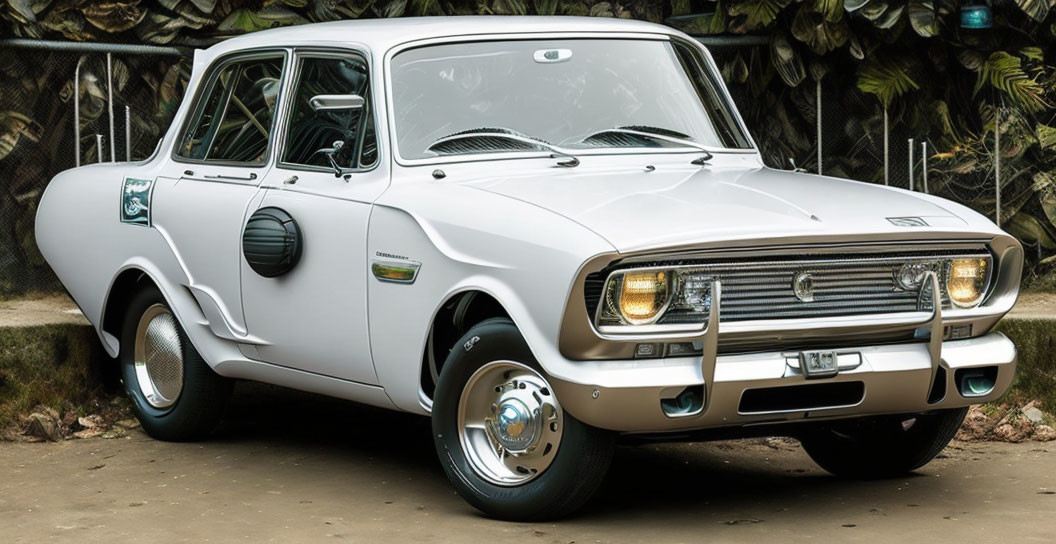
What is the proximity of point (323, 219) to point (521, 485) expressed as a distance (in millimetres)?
1522

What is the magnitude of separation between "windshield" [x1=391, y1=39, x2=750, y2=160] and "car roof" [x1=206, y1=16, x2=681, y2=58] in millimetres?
68

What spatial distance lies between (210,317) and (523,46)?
183cm

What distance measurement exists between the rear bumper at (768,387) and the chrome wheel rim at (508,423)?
Answer: 27cm

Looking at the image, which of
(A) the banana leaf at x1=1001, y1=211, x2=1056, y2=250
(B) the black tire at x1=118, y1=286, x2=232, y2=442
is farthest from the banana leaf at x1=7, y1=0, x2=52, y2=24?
(A) the banana leaf at x1=1001, y1=211, x2=1056, y2=250

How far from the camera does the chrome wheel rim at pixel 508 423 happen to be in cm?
626

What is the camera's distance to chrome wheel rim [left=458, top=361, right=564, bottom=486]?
20.5ft

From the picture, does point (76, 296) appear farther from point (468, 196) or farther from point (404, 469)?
point (468, 196)

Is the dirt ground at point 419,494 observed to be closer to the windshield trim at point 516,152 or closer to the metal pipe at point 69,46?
the windshield trim at point 516,152

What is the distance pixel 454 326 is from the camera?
6.68 metres

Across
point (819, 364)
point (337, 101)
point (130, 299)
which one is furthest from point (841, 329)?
point (130, 299)

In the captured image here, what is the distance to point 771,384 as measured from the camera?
237 inches

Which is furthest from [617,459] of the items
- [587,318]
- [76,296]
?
[76,296]

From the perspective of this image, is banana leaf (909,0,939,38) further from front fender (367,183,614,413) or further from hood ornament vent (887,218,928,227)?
front fender (367,183,614,413)

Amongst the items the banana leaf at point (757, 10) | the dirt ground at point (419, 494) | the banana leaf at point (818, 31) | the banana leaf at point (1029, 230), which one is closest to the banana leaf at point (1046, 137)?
the banana leaf at point (1029, 230)
